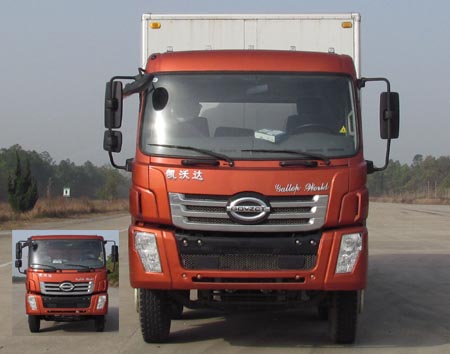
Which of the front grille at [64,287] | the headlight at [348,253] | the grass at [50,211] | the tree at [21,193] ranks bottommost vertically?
the grass at [50,211]

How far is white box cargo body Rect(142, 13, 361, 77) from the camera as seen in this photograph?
30.4ft

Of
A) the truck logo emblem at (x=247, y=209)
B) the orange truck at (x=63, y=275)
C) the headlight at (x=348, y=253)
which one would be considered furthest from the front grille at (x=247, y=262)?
the orange truck at (x=63, y=275)

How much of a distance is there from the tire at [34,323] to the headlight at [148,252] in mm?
1393

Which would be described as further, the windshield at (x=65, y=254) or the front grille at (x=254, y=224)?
the windshield at (x=65, y=254)

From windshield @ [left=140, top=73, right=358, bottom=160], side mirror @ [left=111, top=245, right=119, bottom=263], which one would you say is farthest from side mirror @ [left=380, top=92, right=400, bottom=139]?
side mirror @ [left=111, top=245, right=119, bottom=263]

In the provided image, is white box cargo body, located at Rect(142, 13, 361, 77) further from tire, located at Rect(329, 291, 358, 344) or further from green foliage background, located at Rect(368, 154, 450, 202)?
green foliage background, located at Rect(368, 154, 450, 202)

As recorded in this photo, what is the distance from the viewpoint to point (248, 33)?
30.9ft

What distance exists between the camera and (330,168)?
7305 mm

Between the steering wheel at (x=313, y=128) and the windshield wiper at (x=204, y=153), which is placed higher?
the steering wheel at (x=313, y=128)

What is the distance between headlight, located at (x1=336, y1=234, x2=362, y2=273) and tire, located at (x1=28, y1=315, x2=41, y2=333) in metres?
3.02

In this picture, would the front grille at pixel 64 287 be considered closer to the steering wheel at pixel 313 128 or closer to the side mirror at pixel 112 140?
the side mirror at pixel 112 140

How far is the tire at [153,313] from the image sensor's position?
7.78m

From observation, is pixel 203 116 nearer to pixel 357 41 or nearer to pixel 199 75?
pixel 199 75

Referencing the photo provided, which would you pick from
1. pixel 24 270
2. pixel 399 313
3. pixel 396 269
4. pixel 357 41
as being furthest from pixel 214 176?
pixel 396 269
